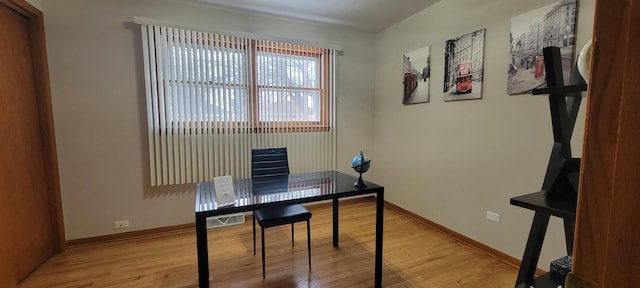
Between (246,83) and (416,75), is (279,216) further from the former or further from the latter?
(416,75)

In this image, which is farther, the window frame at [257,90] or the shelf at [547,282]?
the window frame at [257,90]

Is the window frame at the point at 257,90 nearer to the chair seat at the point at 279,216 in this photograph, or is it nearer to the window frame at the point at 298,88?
the window frame at the point at 298,88

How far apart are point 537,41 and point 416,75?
1.28 m

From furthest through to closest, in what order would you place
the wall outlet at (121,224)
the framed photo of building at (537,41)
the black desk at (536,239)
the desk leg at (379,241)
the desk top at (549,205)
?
the wall outlet at (121,224) → the desk leg at (379,241) → the framed photo of building at (537,41) → the black desk at (536,239) → the desk top at (549,205)

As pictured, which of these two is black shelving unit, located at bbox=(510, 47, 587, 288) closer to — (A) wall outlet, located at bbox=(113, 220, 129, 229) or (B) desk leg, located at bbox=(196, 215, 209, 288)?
(B) desk leg, located at bbox=(196, 215, 209, 288)

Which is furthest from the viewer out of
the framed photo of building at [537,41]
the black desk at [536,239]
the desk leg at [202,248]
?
the framed photo of building at [537,41]

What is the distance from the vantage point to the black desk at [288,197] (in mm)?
1565

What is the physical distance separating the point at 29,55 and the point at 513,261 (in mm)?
4494

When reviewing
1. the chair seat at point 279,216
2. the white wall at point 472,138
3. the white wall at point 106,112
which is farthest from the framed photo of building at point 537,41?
the white wall at point 106,112

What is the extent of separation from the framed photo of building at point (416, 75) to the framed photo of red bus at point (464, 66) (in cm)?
26

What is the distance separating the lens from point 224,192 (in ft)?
5.61

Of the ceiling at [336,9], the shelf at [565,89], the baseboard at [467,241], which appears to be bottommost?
the baseboard at [467,241]

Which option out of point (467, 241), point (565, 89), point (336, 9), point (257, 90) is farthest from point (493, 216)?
point (257, 90)

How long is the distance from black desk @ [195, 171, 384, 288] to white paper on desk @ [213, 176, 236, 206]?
0.15 feet
